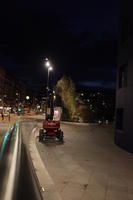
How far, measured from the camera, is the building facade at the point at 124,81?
12656 mm

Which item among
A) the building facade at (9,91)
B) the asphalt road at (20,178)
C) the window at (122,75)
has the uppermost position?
the building facade at (9,91)

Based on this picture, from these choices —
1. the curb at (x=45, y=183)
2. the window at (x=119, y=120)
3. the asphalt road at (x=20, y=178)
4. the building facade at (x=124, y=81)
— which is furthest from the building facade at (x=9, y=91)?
the curb at (x=45, y=183)

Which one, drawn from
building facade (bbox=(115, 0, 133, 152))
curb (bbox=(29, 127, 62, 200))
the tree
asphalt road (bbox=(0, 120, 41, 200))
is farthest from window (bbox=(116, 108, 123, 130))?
the tree

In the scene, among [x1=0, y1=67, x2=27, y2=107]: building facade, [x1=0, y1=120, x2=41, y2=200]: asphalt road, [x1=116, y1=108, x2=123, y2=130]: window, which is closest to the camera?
[x1=0, y1=120, x2=41, y2=200]: asphalt road

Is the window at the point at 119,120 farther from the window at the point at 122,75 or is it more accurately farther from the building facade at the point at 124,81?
the window at the point at 122,75

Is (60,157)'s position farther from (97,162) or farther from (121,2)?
(121,2)

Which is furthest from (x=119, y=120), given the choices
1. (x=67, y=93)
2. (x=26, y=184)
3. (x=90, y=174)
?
(x=67, y=93)

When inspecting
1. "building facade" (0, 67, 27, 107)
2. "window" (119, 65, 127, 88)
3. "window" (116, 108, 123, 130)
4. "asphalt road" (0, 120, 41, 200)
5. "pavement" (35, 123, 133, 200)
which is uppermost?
"building facade" (0, 67, 27, 107)

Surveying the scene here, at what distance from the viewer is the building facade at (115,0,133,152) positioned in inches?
498

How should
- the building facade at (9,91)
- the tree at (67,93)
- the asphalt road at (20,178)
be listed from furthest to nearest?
the building facade at (9,91)
the tree at (67,93)
the asphalt road at (20,178)

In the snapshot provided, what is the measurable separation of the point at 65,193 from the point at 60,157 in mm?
4459

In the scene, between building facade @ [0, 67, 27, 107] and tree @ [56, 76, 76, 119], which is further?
building facade @ [0, 67, 27, 107]

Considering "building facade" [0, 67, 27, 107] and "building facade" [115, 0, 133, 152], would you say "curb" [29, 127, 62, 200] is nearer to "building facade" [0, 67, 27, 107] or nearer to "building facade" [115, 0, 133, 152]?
"building facade" [115, 0, 133, 152]

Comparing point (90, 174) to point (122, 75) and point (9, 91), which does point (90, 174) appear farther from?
point (9, 91)
